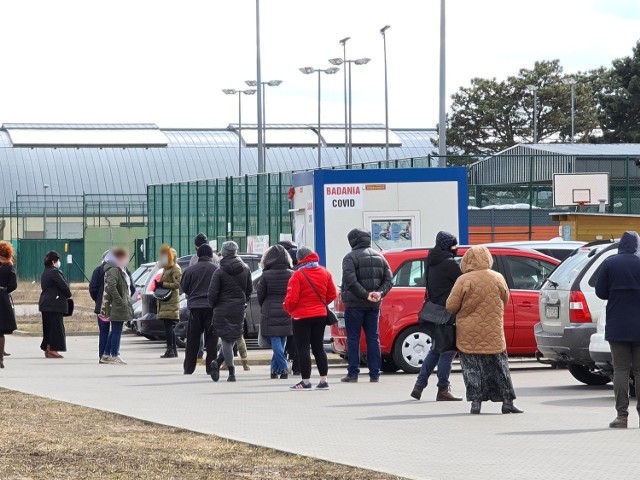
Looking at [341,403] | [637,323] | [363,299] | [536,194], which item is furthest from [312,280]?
[536,194]

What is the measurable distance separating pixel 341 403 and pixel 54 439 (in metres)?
4.05

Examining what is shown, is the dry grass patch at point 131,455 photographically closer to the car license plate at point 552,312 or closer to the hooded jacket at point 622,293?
the hooded jacket at point 622,293

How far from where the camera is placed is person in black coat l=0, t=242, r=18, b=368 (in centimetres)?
2053

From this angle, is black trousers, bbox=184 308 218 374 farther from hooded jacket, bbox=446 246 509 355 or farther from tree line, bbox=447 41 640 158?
tree line, bbox=447 41 640 158

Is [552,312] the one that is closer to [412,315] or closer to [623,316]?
[412,315]

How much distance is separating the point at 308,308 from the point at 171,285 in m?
6.36

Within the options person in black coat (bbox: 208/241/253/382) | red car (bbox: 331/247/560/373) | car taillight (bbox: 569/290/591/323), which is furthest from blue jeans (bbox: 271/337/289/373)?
car taillight (bbox: 569/290/591/323)

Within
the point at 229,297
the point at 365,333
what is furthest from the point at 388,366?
the point at 229,297

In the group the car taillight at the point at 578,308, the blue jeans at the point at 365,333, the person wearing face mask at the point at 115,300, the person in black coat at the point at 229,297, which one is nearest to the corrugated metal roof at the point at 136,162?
the person wearing face mask at the point at 115,300

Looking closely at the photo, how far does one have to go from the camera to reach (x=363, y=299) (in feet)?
55.7

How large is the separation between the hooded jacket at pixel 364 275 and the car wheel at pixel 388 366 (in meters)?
2.03

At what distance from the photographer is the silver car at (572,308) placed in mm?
15898

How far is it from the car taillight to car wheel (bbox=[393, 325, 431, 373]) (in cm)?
298

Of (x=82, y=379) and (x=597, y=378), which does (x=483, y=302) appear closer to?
(x=597, y=378)
